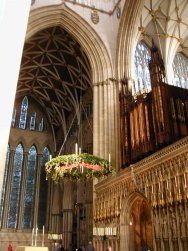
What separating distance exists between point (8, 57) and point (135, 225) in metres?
8.68

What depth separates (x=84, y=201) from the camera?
59.5 ft

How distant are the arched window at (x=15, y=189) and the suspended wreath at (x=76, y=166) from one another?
46.0ft

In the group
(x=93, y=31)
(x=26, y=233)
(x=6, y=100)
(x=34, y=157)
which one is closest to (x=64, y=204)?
(x=26, y=233)

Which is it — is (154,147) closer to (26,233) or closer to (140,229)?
(140,229)

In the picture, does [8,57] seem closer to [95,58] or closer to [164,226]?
[164,226]

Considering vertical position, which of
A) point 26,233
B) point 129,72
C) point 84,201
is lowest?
point 26,233

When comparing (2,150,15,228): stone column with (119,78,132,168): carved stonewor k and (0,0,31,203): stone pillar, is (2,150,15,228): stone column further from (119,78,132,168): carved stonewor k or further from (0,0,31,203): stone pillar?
(0,0,31,203): stone pillar

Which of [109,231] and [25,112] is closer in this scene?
[109,231]

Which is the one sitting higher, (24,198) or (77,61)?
(77,61)

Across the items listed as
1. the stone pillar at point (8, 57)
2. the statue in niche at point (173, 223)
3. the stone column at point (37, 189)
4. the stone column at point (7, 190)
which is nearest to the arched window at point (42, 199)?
the stone column at point (37, 189)

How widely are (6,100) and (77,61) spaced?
54.8ft

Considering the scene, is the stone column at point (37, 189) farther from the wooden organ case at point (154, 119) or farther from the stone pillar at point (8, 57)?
the stone pillar at point (8, 57)

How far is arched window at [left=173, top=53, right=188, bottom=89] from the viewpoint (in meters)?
19.9

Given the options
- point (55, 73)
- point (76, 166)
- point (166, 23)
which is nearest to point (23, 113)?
point (55, 73)
